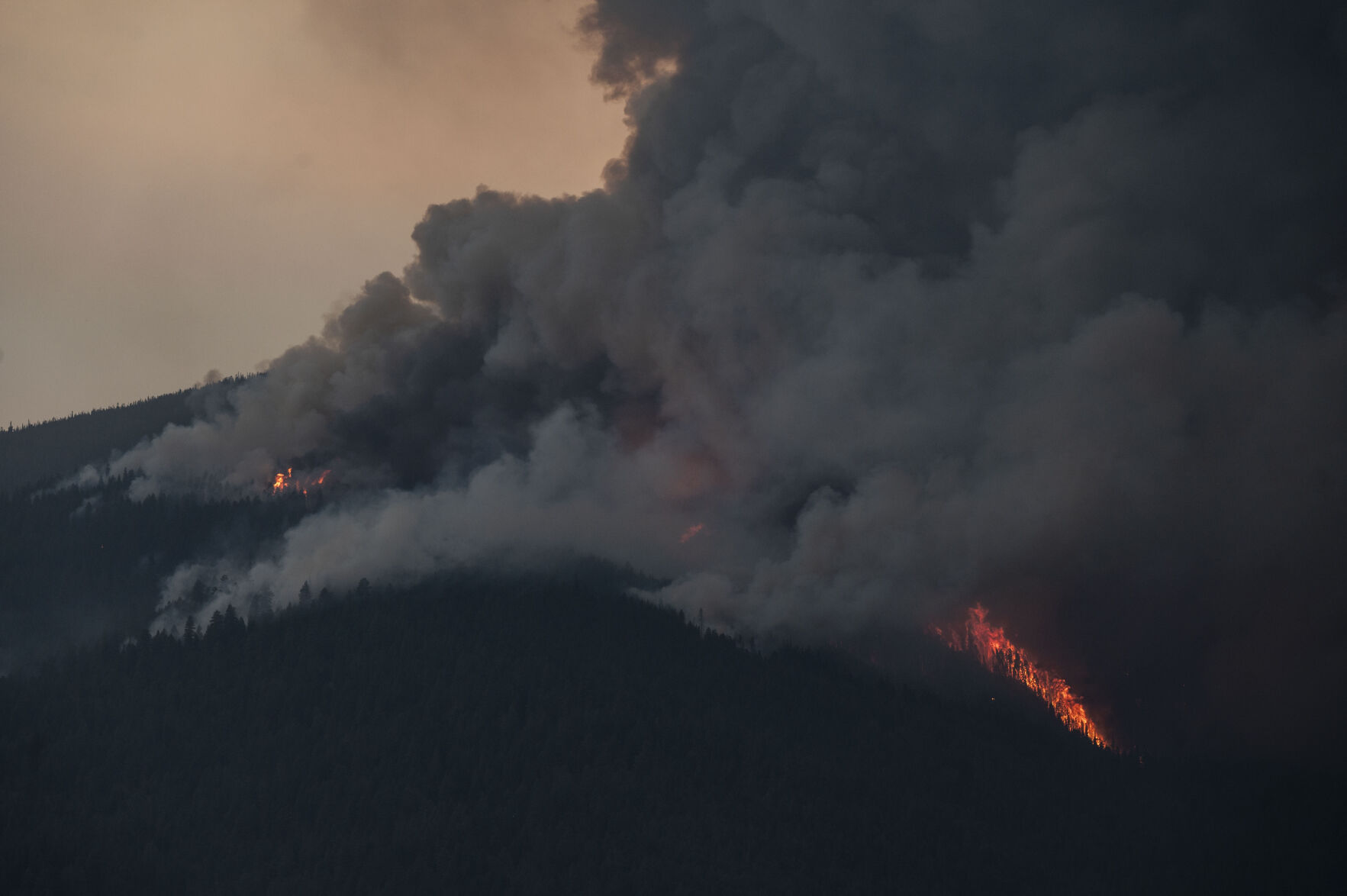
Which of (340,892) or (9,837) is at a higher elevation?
(9,837)

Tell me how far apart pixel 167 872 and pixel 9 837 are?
82.2ft

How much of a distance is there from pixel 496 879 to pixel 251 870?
1478 inches

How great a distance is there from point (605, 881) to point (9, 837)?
91.1m

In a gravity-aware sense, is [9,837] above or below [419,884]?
above

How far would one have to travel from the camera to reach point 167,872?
19875cm

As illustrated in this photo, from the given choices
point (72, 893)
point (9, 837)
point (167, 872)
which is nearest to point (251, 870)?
point (167, 872)

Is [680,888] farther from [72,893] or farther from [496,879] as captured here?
[72,893]

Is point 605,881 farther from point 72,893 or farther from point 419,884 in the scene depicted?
point 72,893

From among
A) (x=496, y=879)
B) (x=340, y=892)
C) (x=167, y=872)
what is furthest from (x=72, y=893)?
(x=496, y=879)

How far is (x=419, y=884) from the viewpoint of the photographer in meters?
195

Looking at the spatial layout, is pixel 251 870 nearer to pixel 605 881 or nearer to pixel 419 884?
pixel 419 884

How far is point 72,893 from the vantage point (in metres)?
191

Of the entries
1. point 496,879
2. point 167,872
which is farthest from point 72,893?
point 496,879

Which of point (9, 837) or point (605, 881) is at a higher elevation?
point (9, 837)
